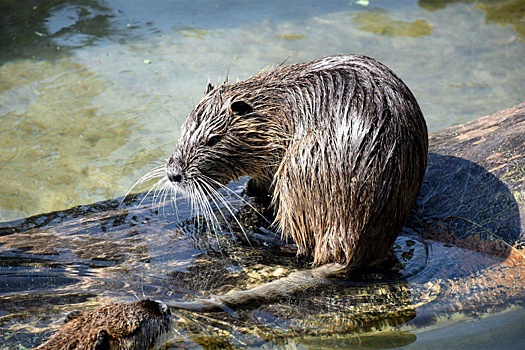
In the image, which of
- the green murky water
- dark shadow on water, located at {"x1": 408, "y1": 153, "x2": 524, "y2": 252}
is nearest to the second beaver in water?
dark shadow on water, located at {"x1": 408, "y1": 153, "x2": 524, "y2": 252}

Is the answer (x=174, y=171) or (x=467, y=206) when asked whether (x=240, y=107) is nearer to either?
(x=174, y=171)

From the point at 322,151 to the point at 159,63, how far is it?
4243mm

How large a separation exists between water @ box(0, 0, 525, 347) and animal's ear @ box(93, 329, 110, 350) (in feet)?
9.01

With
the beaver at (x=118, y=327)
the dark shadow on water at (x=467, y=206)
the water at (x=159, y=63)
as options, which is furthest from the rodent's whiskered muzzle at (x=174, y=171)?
the water at (x=159, y=63)

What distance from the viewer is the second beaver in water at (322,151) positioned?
10.9 ft

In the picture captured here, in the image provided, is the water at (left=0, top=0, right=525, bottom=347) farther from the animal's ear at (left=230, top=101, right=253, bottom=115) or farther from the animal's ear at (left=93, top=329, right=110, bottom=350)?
the animal's ear at (left=93, top=329, right=110, bottom=350)

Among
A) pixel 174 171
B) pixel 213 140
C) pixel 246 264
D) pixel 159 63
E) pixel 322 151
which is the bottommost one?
pixel 246 264

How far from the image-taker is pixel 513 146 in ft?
13.2

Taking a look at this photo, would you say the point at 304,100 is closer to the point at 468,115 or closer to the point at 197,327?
the point at 197,327

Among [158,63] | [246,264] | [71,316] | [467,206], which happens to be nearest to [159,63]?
[158,63]

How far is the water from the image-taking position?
5836 mm

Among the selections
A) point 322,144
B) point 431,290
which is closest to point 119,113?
point 322,144

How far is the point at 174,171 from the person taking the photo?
3889mm

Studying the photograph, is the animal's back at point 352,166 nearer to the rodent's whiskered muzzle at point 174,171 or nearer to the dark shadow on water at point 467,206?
the dark shadow on water at point 467,206
